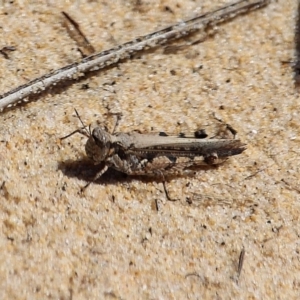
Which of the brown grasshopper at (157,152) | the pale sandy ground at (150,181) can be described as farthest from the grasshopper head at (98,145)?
the pale sandy ground at (150,181)

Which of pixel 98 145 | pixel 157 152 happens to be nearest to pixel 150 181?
pixel 157 152

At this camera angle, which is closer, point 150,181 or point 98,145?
point 98,145

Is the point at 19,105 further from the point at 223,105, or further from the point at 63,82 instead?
the point at 223,105

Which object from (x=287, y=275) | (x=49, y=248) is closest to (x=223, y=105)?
Answer: (x=287, y=275)

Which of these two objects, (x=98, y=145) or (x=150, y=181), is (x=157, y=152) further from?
(x=98, y=145)

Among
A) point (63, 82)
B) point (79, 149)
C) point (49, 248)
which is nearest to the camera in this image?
point (49, 248)

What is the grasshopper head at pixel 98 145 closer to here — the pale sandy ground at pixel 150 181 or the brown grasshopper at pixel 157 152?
the brown grasshopper at pixel 157 152
